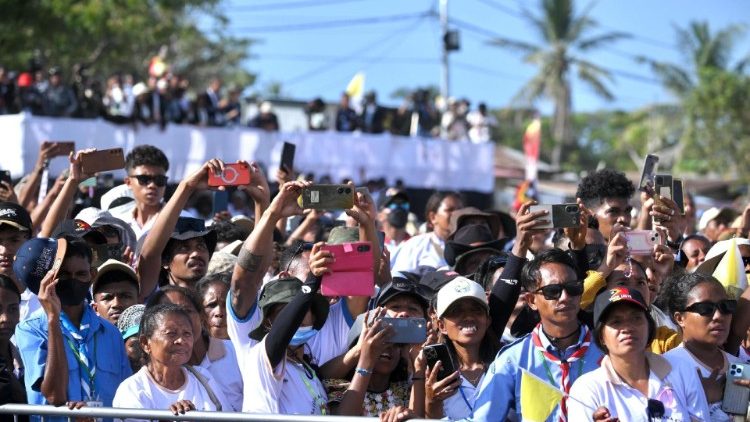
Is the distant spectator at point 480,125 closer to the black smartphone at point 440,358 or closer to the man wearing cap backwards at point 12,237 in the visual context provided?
the man wearing cap backwards at point 12,237

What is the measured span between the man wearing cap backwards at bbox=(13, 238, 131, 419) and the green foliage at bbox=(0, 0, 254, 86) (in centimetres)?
1469

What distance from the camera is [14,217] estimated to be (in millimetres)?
7508

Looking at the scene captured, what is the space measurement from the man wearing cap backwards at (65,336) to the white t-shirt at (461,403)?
1.59m

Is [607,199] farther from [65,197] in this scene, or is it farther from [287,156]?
[65,197]

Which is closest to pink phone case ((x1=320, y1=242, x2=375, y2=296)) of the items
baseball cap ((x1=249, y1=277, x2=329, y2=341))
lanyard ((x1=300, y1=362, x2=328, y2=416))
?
baseball cap ((x1=249, y1=277, x2=329, y2=341))

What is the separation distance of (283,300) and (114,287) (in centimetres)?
135

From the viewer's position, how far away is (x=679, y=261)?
8.32 metres

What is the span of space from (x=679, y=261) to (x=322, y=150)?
13.9 metres

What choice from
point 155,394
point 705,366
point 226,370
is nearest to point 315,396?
point 226,370

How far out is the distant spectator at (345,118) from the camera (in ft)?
75.3

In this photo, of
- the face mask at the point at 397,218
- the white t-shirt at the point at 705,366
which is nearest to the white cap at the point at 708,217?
the face mask at the point at 397,218

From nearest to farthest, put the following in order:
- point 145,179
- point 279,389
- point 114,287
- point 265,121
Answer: point 279,389 < point 114,287 < point 145,179 < point 265,121

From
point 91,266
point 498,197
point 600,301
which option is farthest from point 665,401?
point 498,197

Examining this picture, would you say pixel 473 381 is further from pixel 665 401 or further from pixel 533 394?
pixel 665 401
